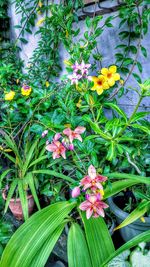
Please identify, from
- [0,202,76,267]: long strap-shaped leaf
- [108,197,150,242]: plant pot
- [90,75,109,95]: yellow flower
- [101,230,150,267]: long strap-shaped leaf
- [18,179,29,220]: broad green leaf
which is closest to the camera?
[101,230,150,267]: long strap-shaped leaf

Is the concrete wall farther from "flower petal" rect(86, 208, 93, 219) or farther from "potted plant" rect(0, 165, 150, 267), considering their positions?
"flower petal" rect(86, 208, 93, 219)

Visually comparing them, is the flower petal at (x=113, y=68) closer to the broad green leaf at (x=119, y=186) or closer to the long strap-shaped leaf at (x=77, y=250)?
the broad green leaf at (x=119, y=186)

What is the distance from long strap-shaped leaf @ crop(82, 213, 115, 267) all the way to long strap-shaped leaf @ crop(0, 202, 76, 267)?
138mm

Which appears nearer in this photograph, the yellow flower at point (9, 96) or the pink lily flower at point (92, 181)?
the pink lily flower at point (92, 181)

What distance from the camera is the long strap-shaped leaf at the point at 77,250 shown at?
979 millimetres

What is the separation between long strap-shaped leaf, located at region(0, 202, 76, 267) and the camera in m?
1.00

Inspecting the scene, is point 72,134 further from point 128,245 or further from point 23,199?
point 23,199

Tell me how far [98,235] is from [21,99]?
0.99m

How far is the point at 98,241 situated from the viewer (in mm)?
1020

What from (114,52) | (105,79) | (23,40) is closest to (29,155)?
(105,79)

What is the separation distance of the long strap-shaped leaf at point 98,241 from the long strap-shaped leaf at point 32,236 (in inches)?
5.5

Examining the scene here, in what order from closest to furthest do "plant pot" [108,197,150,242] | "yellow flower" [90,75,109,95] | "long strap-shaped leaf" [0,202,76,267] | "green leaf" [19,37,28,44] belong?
1. "long strap-shaped leaf" [0,202,76,267]
2. "plant pot" [108,197,150,242]
3. "yellow flower" [90,75,109,95]
4. "green leaf" [19,37,28,44]

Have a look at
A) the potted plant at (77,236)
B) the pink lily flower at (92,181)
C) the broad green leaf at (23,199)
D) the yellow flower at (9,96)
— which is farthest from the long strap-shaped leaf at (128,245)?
the yellow flower at (9,96)

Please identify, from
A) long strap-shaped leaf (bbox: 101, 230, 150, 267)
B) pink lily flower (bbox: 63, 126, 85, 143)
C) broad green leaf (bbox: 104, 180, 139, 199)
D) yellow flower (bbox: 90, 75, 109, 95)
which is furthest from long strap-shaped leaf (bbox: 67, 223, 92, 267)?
yellow flower (bbox: 90, 75, 109, 95)
